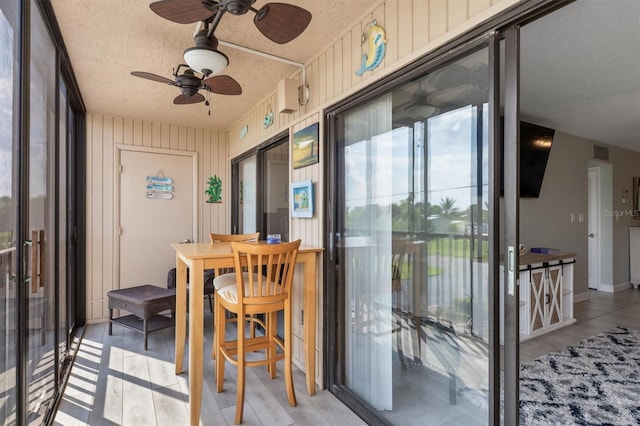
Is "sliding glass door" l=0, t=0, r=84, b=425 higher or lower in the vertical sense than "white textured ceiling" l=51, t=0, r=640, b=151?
lower

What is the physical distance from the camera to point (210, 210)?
477 centimetres

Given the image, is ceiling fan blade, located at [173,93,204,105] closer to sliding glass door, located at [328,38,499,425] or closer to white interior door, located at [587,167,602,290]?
sliding glass door, located at [328,38,499,425]

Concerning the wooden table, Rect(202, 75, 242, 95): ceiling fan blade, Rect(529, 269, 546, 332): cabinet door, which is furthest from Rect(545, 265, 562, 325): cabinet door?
Rect(202, 75, 242, 95): ceiling fan blade

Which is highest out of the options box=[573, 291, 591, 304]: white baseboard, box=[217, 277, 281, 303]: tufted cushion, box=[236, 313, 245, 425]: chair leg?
box=[217, 277, 281, 303]: tufted cushion

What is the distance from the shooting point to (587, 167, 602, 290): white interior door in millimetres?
5504

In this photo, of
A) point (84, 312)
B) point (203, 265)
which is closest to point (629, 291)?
point (203, 265)

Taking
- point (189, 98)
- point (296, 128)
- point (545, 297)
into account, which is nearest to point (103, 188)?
point (189, 98)

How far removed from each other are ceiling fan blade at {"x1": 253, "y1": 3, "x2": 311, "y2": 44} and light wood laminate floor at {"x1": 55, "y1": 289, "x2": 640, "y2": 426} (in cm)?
225

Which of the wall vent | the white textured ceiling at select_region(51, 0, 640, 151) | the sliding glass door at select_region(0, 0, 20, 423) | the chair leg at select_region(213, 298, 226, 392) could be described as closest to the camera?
the sliding glass door at select_region(0, 0, 20, 423)

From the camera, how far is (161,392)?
2342 mm

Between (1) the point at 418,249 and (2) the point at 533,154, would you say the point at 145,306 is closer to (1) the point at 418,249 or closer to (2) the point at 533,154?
(1) the point at 418,249

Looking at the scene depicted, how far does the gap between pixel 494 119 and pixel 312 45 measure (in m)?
1.61

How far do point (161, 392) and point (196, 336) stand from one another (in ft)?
2.31

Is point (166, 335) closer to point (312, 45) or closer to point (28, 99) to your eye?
point (28, 99)
